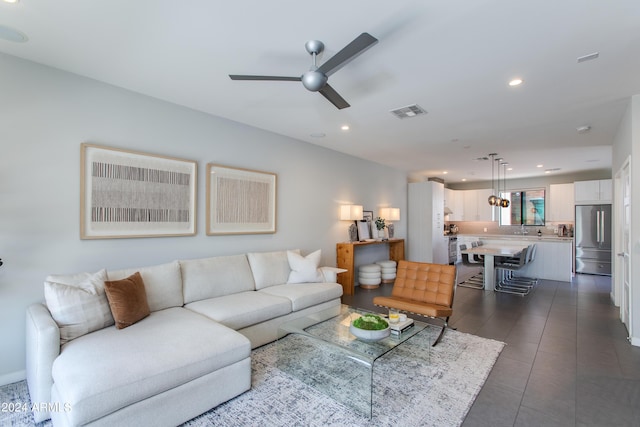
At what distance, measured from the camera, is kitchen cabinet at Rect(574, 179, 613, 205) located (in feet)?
23.6

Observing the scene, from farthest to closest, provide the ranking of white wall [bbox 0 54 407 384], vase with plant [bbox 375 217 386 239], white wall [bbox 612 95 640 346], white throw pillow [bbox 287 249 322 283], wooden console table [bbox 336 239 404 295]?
1. vase with plant [bbox 375 217 386 239]
2. wooden console table [bbox 336 239 404 295]
3. white throw pillow [bbox 287 249 322 283]
4. white wall [bbox 612 95 640 346]
5. white wall [bbox 0 54 407 384]

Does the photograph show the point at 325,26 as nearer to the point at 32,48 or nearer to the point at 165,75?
the point at 165,75

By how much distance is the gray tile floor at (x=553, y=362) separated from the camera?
218 cm

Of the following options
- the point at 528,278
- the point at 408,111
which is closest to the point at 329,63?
the point at 408,111

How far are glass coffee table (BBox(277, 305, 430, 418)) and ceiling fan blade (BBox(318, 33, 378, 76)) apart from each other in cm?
204

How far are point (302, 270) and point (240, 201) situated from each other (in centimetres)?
129

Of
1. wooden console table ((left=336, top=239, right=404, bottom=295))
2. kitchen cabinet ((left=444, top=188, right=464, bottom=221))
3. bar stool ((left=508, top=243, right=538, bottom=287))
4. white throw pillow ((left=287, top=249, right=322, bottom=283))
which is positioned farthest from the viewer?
kitchen cabinet ((left=444, top=188, right=464, bottom=221))

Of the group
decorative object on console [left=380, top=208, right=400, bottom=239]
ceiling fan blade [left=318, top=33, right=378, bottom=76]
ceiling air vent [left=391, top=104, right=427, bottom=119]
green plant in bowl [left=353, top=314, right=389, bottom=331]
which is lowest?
green plant in bowl [left=353, top=314, right=389, bottom=331]

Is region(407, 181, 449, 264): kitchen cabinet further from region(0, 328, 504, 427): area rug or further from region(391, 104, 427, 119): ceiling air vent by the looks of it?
region(0, 328, 504, 427): area rug

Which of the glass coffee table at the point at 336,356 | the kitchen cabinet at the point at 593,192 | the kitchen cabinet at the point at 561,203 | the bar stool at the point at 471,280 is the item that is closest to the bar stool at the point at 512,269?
the bar stool at the point at 471,280

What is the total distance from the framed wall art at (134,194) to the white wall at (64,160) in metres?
0.09

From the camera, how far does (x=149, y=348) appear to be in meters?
2.12

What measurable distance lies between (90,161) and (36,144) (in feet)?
1.30

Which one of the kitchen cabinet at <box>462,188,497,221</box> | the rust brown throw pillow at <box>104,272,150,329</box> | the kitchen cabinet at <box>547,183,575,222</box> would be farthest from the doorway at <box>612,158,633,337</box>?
the rust brown throw pillow at <box>104,272,150,329</box>
